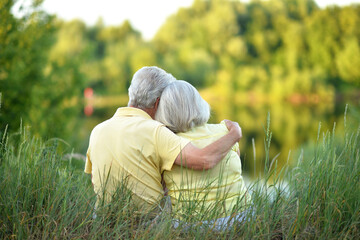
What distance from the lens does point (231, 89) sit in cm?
4484

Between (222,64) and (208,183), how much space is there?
161 ft

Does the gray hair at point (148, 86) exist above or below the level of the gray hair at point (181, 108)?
above

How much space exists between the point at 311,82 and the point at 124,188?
40.9 metres

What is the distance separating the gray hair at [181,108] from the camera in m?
2.27

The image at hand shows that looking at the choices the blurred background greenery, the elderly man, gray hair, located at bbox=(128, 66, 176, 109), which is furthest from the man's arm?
the blurred background greenery

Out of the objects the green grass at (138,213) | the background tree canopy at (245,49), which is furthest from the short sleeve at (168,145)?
the background tree canopy at (245,49)

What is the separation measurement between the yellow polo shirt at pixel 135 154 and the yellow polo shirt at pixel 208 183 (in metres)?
0.09

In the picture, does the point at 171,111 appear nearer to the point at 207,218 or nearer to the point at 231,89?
the point at 207,218

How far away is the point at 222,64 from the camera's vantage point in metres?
50.7

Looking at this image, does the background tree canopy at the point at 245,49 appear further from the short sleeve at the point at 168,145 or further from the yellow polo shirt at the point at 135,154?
the short sleeve at the point at 168,145

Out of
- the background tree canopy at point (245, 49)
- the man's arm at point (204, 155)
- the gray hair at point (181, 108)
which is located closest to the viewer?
the man's arm at point (204, 155)

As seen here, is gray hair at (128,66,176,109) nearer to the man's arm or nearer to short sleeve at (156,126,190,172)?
short sleeve at (156,126,190,172)

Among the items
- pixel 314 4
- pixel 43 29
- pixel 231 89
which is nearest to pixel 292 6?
pixel 314 4

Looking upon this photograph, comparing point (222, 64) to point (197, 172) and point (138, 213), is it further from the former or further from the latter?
point (138, 213)
